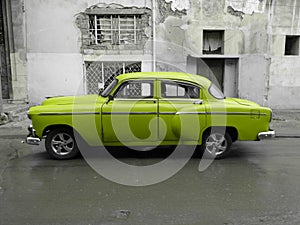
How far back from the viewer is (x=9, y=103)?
444 inches

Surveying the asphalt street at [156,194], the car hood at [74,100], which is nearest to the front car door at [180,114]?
the asphalt street at [156,194]

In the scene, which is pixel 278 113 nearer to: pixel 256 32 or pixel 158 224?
pixel 256 32

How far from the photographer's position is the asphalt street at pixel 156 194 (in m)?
3.39

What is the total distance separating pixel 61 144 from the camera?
553cm

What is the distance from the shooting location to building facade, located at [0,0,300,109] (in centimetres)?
1095

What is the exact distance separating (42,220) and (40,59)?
29.8 ft

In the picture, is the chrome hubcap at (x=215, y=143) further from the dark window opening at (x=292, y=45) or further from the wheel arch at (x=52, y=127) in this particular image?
the dark window opening at (x=292, y=45)

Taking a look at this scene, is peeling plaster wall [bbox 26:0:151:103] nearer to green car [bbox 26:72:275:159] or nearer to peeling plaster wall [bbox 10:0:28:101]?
peeling plaster wall [bbox 10:0:28:101]

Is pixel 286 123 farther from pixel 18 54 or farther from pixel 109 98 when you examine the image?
pixel 18 54

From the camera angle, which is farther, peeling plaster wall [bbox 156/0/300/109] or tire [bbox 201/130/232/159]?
peeling plaster wall [bbox 156/0/300/109]

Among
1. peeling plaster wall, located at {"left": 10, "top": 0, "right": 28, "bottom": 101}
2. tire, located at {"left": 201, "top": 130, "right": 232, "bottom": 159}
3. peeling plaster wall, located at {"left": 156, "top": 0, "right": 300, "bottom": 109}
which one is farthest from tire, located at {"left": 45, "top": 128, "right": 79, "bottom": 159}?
peeling plaster wall, located at {"left": 10, "top": 0, "right": 28, "bottom": 101}

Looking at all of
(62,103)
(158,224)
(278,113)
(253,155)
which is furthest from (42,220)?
(278,113)

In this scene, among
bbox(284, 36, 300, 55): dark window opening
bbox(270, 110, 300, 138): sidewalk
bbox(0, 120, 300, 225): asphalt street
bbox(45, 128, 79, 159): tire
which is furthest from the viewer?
bbox(284, 36, 300, 55): dark window opening

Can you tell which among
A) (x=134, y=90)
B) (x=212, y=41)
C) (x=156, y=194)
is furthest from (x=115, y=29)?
(x=156, y=194)
